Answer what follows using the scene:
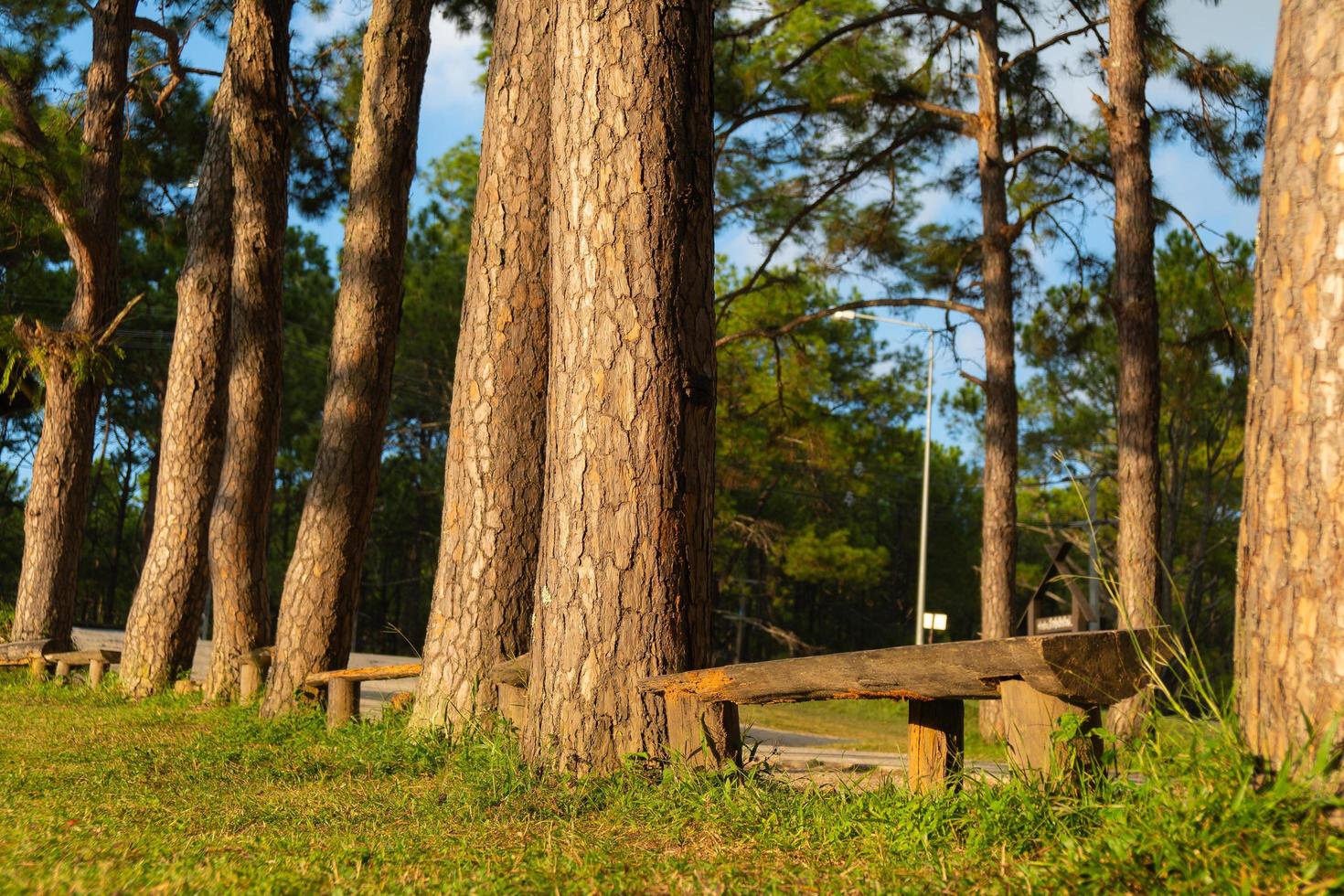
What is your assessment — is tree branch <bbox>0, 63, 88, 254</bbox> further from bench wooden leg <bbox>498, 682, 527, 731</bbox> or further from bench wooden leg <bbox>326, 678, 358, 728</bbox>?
bench wooden leg <bbox>498, 682, 527, 731</bbox>

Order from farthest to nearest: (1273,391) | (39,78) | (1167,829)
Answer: (39,78)
(1273,391)
(1167,829)

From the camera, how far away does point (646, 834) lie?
4012mm

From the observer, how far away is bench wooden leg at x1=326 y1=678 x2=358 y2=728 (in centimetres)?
794

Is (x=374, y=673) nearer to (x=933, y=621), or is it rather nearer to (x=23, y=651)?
(x=23, y=651)

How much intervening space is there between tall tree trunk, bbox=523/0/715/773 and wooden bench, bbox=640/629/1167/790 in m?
0.36

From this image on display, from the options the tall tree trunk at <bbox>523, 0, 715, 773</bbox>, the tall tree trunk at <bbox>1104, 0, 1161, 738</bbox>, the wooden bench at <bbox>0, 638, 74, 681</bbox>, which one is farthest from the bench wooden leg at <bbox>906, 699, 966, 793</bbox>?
the wooden bench at <bbox>0, 638, 74, 681</bbox>

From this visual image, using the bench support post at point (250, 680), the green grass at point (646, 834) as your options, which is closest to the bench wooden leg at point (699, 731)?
the green grass at point (646, 834)

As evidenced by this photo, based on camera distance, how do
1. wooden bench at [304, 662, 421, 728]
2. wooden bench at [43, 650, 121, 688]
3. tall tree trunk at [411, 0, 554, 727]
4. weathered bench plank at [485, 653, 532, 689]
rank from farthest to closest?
wooden bench at [43, 650, 121, 688]
wooden bench at [304, 662, 421, 728]
tall tree trunk at [411, 0, 554, 727]
weathered bench plank at [485, 653, 532, 689]

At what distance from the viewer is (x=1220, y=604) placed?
Answer: 34.4m

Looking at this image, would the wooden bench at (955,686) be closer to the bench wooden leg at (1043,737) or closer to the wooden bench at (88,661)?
the bench wooden leg at (1043,737)

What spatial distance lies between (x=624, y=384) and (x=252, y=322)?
24.6 ft

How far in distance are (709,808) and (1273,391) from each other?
2235 millimetres

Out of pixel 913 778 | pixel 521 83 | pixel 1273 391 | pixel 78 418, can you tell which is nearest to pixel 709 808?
pixel 913 778

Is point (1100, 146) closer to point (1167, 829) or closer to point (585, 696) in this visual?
point (585, 696)
